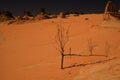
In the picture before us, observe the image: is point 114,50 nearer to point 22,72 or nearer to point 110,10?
point 22,72

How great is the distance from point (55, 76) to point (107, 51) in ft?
24.6

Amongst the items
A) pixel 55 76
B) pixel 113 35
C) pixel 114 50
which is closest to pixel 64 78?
pixel 55 76

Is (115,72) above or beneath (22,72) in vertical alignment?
above

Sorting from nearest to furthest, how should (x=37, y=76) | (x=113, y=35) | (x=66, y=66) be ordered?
1. (x=37, y=76)
2. (x=66, y=66)
3. (x=113, y=35)

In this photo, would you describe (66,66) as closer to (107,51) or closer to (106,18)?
(107,51)

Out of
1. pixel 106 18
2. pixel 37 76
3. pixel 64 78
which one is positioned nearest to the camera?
pixel 64 78

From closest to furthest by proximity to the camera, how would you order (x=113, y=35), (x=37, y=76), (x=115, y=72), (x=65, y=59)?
(x=115, y=72), (x=37, y=76), (x=65, y=59), (x=113, y=35)

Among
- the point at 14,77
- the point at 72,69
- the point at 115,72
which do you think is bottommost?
the point at 14,77

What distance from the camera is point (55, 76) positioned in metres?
15.6

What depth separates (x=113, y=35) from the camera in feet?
91.3

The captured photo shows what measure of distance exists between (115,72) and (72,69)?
445 cm

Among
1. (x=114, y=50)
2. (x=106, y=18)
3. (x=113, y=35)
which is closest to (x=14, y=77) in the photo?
(x=114, y=50)

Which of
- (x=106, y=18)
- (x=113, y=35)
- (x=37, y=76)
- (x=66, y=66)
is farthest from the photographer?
(x=106, y=18)

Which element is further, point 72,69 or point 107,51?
point 107,51
